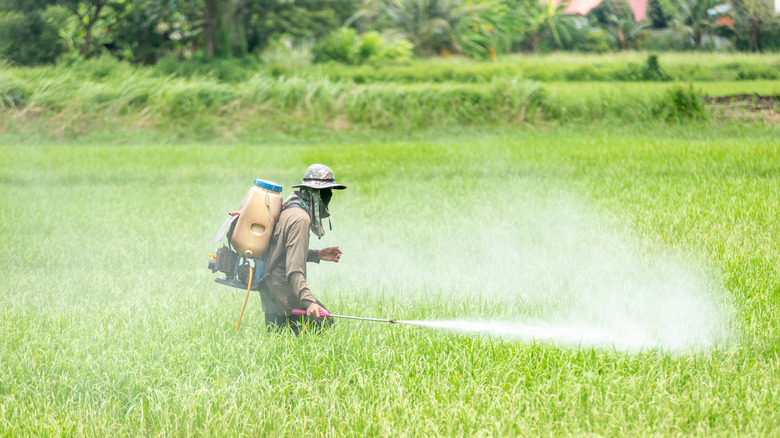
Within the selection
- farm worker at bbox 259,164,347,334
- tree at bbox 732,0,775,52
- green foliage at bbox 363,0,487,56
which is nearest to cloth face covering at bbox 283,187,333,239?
farm worker at bbox 259,164,347,334

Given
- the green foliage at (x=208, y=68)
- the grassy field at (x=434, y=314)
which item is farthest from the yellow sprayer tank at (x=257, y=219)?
the green foliage at (x=208, y=68)

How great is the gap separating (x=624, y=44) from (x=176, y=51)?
611 inches

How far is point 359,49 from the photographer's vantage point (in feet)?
87.0

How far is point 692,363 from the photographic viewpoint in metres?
3.76

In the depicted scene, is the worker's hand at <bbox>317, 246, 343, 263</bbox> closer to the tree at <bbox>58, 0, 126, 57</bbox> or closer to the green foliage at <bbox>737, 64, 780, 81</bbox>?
the green foliage at <bbox>737, 64, 780, 81</bbox>

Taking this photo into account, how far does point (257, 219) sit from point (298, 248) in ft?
0.82

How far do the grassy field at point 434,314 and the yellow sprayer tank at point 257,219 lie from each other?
0.64 metres

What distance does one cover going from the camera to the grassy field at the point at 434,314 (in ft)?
11.1

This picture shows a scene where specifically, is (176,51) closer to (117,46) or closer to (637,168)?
(117,46)

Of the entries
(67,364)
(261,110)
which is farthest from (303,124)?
(67,364)

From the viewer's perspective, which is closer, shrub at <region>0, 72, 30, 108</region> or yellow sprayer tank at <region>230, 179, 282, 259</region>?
yellow sprayer tank at <region>230, 179, 282, 259</region>

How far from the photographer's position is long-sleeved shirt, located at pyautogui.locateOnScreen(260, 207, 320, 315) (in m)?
3.63

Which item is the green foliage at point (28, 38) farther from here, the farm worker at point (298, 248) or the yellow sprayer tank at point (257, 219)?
the yellow sprayer tank at point (257, 219)

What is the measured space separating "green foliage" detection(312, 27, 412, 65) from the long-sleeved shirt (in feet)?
75.1
